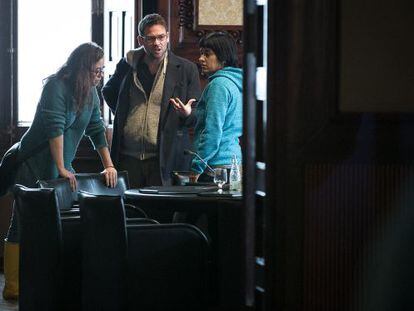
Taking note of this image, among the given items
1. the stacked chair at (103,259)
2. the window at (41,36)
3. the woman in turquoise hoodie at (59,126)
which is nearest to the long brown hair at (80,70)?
the woman in turquoise hoodie at (59,126)

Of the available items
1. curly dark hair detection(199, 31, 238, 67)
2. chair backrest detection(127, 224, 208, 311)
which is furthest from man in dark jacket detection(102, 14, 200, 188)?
chair backrest detection(127, 224, 208, 311)

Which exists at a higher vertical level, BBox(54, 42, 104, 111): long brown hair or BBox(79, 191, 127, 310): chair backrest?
BBox(54, 42, 104, 111): long brown hair

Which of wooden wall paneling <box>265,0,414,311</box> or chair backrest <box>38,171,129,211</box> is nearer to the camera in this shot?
wooden wall paneling <box>265,0,414,311</box>

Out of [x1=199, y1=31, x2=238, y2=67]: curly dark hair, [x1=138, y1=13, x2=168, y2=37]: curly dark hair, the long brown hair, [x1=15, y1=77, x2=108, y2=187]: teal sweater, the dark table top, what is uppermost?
[x1=138, y1=13, x2=168, y2=37]: curly dark hair

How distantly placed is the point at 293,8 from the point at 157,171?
312cm

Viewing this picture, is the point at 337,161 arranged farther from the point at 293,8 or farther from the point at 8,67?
the point at 8,67

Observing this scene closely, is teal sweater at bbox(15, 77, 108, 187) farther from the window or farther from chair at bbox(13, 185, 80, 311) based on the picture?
the window

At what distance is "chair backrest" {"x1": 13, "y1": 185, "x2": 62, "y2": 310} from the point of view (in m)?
4.42

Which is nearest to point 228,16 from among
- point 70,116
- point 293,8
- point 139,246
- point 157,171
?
point 157,171

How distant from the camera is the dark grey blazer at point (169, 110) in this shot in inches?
239

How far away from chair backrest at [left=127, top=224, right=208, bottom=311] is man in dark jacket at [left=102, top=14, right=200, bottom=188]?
66.3 inches

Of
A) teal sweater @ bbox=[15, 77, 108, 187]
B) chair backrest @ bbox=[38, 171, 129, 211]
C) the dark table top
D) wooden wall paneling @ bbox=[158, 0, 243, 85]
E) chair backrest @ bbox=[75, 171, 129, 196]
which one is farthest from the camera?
wooden wall paneling @ bbox=[158, 0, 243, 85]

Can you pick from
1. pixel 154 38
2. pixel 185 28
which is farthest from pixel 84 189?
pixel 185 28

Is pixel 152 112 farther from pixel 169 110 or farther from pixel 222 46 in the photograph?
pixel 222 46
